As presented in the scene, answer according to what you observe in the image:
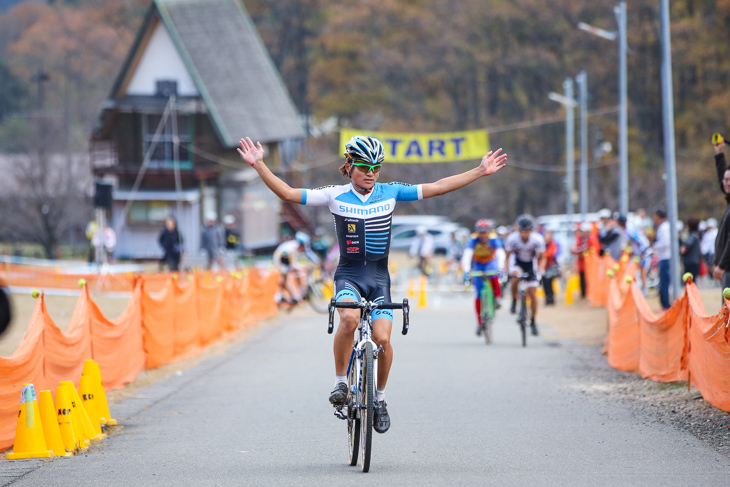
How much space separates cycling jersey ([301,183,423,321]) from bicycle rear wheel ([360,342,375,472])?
411 mm

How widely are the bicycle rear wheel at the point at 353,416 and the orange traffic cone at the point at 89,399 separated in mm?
2465

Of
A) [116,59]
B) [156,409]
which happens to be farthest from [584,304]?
[116,59]

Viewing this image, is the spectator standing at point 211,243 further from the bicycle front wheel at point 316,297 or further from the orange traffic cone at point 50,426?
the orange traffic cone at point 50,426

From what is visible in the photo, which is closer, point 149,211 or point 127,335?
point 127,335

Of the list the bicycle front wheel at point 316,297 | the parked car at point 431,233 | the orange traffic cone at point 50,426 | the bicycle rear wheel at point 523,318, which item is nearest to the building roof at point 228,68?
the parked car at point 431,233

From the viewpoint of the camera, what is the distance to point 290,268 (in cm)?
2347

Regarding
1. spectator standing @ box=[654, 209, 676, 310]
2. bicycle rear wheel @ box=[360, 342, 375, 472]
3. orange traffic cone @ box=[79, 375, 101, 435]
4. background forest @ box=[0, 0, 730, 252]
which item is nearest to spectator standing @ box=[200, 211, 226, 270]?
spectator standing @ box=[654, 209, 676, 310]

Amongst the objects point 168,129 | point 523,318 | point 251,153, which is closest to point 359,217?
point 251,153

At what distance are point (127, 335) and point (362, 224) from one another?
5.59 metres

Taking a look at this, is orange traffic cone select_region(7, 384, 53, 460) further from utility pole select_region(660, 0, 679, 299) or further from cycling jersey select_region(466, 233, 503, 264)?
utility pole select_region(660, 0, 679, 299)

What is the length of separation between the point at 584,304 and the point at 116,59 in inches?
1820

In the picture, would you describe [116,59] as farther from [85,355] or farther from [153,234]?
[85,355]

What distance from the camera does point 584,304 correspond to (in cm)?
2616

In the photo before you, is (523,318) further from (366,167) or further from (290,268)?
(366,167)
